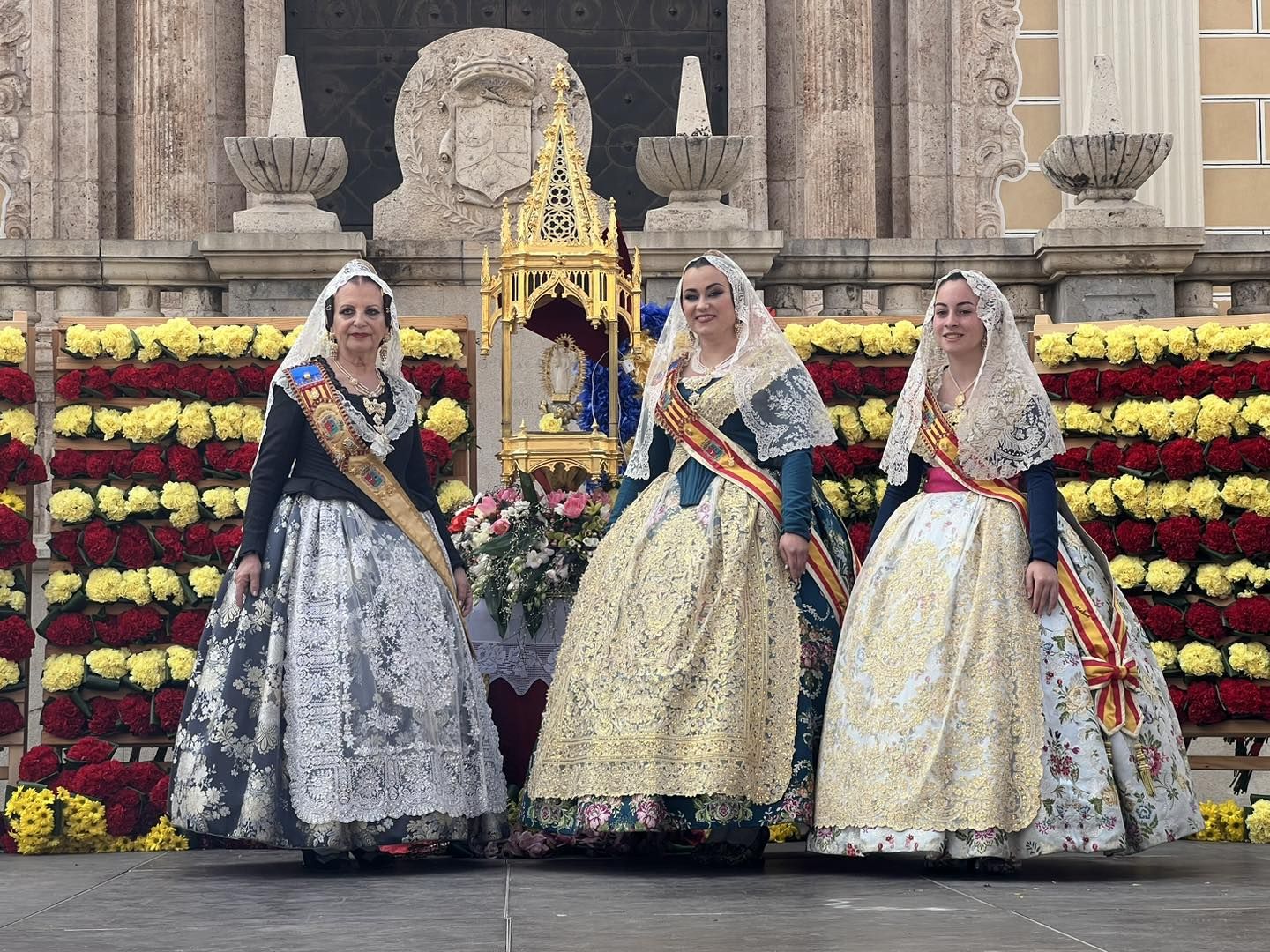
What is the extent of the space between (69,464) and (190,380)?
0.54 metres

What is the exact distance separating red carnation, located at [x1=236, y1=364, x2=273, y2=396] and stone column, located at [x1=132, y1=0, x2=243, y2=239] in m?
5.31

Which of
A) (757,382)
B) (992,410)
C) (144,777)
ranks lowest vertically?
(144,777)

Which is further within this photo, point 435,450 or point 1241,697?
point 435,450

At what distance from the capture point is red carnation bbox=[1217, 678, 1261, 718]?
733 cm

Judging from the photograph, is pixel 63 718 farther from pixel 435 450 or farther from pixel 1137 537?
pixel 1137 537

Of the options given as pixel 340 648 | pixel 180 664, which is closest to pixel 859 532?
pixel 340 648

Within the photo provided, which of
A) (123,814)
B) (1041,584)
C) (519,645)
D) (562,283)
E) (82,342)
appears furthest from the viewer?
(82,342)

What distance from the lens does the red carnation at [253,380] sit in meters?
7.76

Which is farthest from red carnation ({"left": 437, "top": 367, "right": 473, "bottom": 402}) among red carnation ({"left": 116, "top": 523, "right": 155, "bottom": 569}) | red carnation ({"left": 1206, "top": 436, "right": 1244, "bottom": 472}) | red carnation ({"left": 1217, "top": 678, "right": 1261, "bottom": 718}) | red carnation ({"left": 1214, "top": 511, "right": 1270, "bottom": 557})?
red carnation ({"left": 1217, "top": 678, "right": 1261, "bottom": 718})

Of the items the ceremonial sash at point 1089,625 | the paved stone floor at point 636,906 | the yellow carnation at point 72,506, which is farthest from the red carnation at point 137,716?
the ceremonial sash at point 1089,625

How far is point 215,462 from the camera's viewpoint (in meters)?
7.74

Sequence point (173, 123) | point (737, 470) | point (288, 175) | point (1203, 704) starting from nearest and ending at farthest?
point (737, 470)
point (1203, 704)
point (288, 175)
point (173, 123)

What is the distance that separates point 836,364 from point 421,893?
3.11 meters

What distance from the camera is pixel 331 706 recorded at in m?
6.06
